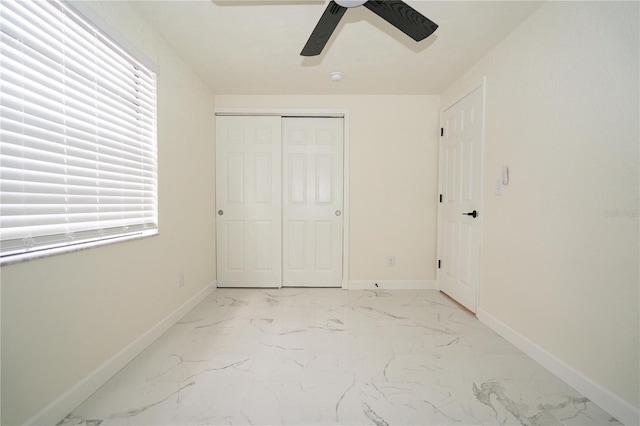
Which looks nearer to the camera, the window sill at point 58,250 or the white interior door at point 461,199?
the window sill at point 58,250

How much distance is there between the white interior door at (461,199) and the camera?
233 centimetres

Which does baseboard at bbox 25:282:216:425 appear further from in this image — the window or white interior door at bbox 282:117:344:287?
white interior door at bbox 282:117:344:287

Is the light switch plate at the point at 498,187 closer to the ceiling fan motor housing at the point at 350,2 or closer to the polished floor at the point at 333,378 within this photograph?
the polished floor at the point at 333,378

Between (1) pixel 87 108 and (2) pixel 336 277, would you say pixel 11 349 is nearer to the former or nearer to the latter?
(1) pixel 87 108

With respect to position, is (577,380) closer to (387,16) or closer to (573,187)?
(573,187)

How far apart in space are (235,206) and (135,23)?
186cm

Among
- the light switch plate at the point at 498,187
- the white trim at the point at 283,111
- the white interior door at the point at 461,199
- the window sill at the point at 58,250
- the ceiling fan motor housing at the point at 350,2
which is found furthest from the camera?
the white trim at the point at 283,111

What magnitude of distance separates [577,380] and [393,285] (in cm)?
176

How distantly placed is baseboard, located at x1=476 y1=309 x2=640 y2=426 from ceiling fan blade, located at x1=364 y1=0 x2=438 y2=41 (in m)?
2.06

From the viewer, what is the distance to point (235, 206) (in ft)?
10.3

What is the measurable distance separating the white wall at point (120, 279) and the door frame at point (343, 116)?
40 centimetres

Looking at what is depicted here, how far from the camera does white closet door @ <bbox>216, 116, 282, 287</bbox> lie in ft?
10.1

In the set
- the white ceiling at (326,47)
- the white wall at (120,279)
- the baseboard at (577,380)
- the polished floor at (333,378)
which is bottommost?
the polished floor at (333,378)

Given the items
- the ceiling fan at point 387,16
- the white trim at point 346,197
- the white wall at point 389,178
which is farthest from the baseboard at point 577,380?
the ceiling fan at point 387,16
